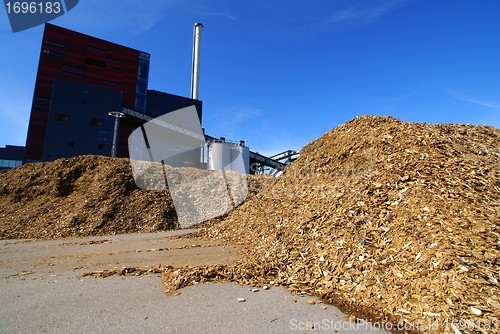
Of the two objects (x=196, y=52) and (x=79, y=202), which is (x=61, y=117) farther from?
(x=79, y=202)

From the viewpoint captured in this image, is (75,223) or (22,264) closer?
(22,264)

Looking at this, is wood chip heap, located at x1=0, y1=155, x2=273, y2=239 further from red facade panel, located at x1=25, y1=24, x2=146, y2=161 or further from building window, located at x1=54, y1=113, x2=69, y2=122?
red facade panel, located at x1=25, y1=24, x2=146, y2=161

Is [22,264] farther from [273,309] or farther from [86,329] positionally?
[273,309]

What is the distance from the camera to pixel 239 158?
91.2 feet

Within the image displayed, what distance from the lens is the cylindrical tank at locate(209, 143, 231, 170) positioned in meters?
26.6

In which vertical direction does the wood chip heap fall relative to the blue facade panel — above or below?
below

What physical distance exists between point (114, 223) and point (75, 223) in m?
1.42

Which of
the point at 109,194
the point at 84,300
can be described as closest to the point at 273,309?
the point at 84,300

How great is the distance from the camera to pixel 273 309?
303 centimetres

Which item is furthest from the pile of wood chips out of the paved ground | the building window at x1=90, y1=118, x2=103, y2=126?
the building window at x1=90, y1=118, x2=103, y2=126

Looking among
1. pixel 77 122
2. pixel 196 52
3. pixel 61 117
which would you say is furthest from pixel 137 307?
pixel 196 52

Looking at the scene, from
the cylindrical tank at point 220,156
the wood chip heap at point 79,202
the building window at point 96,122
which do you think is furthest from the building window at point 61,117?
the wood chip heap at point 79,202

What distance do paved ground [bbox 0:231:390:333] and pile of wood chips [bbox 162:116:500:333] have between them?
425mm

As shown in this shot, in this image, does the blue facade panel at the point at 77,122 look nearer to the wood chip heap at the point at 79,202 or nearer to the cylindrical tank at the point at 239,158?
the cylindrical tank at the point at 239,158
